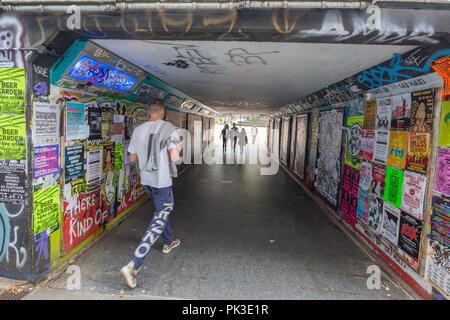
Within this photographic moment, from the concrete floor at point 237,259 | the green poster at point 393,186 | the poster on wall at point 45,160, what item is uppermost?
the poster on wall at point 45,160

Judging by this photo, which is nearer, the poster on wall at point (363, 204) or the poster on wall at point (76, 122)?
the poster on wall at point (76, 122)

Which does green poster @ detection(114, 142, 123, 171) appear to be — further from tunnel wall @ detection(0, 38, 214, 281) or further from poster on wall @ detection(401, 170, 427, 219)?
poster on wall @ detection(401, 170, 427, 219)

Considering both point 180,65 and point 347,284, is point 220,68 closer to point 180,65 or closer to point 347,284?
point 180,65

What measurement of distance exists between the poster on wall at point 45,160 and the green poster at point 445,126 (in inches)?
184

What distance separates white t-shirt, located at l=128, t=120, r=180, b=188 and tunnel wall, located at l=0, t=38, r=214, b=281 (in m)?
1.01

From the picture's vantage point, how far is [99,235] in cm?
449

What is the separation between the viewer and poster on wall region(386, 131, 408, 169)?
11.8ft

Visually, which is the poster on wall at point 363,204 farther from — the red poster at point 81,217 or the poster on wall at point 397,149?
the red poster at point 81,217

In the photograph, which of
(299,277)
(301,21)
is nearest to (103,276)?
(299,277)

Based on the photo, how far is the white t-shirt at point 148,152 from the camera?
345cm

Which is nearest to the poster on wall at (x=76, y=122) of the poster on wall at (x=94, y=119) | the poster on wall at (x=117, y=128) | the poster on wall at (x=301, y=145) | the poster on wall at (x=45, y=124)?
the poster on wall at (x=94, y=119)

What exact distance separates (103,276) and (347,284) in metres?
3.20

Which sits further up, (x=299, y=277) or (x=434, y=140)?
(x=434, y=140)

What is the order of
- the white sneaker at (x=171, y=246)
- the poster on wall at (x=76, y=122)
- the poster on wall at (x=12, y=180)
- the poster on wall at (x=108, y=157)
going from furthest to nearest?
1. the poster on wall at (x=108, y=157)
2. the white sneaker at (x=171, y=246)
3. the poster on wall at (x=76, y=122)
4. the poster on wall at (x=12, y=180)
